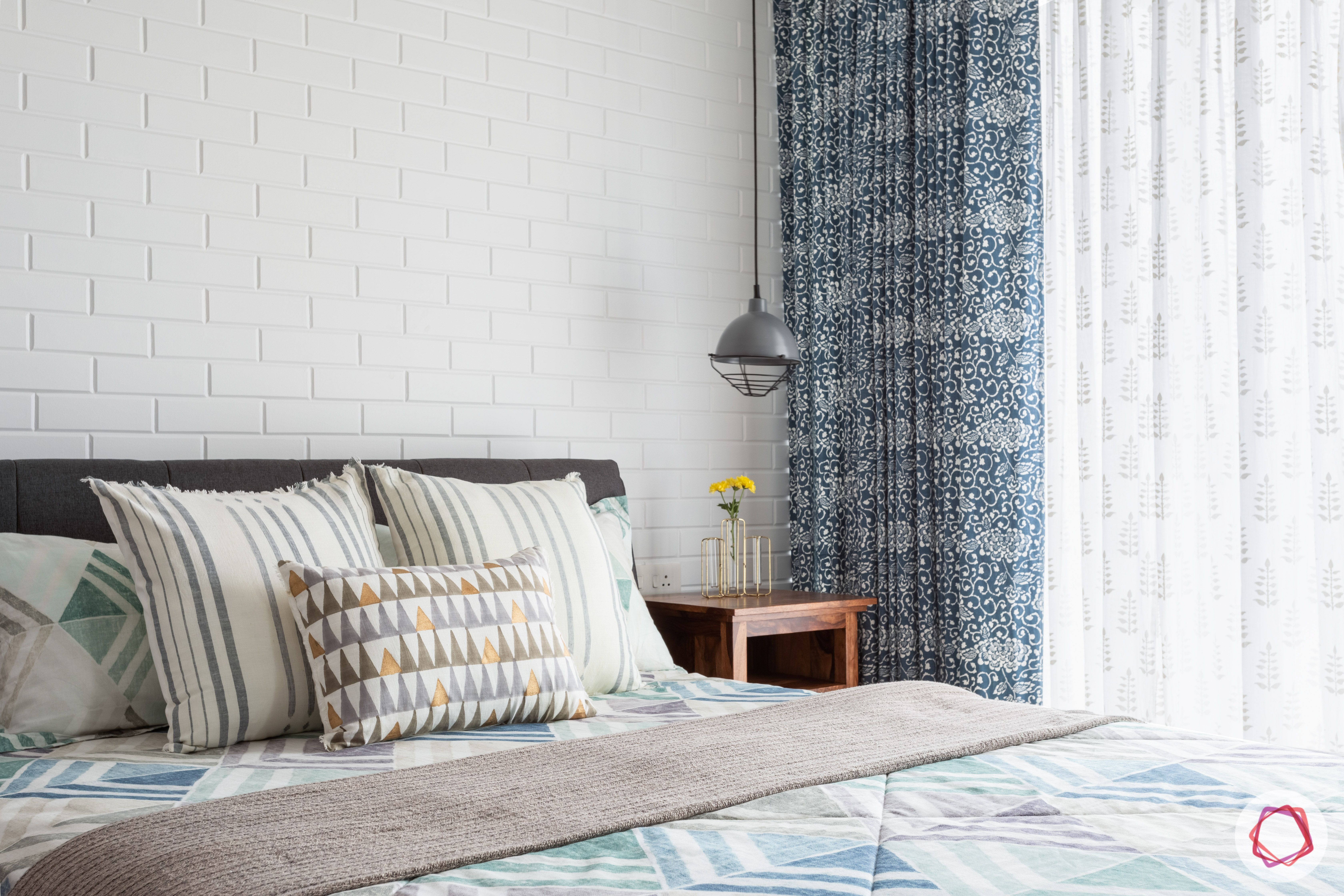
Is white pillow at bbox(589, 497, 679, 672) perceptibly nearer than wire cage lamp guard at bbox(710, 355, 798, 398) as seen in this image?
Yes

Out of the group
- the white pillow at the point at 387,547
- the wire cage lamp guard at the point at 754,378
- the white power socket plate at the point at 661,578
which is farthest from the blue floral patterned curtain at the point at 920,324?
the white pillow at the point at 387,547

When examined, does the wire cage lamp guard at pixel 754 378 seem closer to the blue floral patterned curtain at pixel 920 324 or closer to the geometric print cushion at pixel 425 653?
the blue floral patterned curtain at pixel 920 324

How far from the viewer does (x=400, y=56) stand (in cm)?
283

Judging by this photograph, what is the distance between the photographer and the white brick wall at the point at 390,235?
2383mm

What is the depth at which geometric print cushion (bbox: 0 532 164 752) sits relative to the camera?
1.76 meters

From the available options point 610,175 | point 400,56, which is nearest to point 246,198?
point 400,56

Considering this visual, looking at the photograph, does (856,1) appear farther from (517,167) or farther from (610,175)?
(517,167)

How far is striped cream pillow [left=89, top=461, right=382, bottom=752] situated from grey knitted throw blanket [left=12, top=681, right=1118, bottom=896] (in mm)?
433

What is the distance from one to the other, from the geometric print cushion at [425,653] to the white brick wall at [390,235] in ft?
3.11

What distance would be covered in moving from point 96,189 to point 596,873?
6.66 feet

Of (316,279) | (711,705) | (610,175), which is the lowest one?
(711,705)

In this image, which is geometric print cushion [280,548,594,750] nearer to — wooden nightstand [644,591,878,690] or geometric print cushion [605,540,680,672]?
geometric print cushion [605,540,680,672]

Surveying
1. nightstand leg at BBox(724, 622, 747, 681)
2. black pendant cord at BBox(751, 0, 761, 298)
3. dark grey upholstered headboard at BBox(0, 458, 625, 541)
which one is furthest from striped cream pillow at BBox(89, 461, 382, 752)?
black pendant cord at BBox(751, 0, 761, 298)

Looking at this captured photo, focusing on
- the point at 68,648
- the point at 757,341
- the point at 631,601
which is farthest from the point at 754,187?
the point at 68,648
